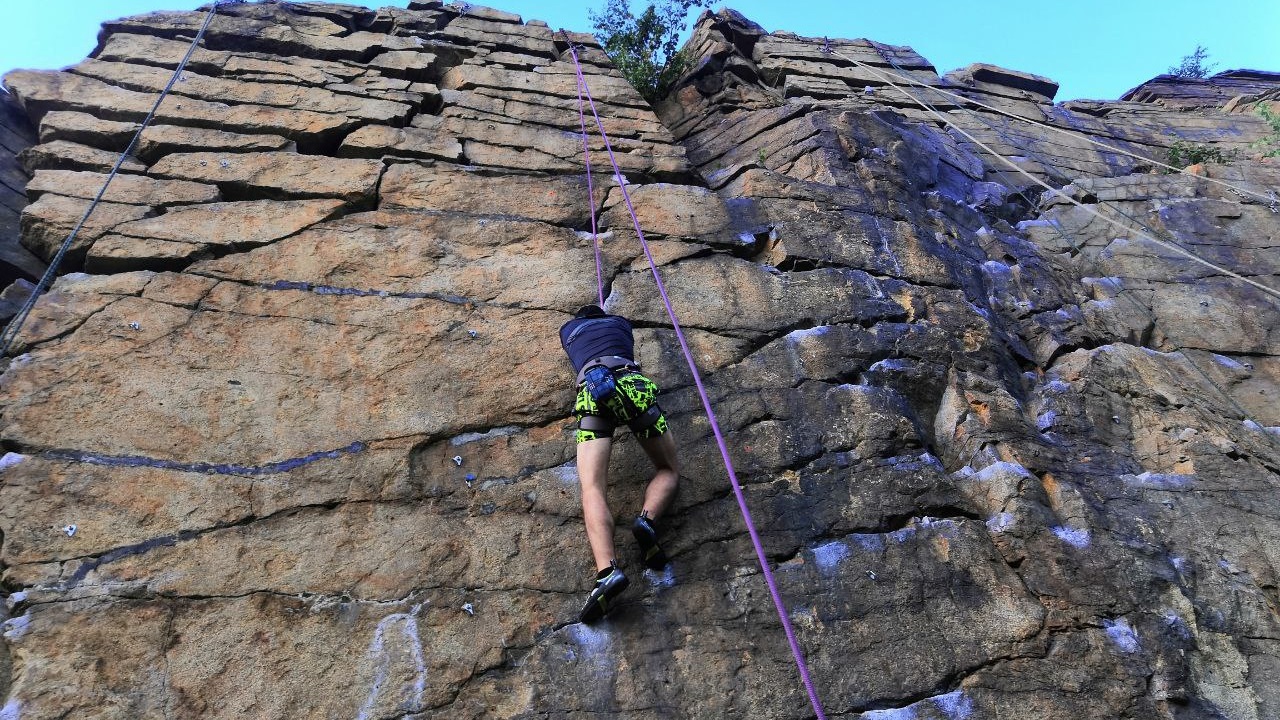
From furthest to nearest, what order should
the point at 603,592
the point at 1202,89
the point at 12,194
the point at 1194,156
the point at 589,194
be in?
1. the point at 1202,89
2. the point at 1194,156
3. the point at 589,194
4. the point at 12,194
5. the point at 603,592

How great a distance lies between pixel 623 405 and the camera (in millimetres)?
3488

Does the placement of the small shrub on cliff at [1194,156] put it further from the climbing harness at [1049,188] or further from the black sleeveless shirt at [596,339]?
the black sleeveless shirt at [596,339]

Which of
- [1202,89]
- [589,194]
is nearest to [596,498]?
[589,194]

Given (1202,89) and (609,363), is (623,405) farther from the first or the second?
(1202,89)

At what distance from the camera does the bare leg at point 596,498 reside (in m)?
3.22

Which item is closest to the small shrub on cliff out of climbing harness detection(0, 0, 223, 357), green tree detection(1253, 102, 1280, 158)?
green tree detection(1253, 102, 1280, 158)

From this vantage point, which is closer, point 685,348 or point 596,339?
point 596,339

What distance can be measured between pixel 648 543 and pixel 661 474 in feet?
1.17

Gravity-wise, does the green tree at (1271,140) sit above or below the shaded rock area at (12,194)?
above

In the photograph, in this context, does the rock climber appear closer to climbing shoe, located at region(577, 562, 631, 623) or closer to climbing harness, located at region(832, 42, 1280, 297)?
climbing shoe, located at region(577, 562, 631, 623)

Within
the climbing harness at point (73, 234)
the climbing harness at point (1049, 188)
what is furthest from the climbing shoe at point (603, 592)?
the climbing harness at point (1049, 188)

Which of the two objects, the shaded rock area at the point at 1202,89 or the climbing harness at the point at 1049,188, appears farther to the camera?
the shaded rock area at the point at 1202,89

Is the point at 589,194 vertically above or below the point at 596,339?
above

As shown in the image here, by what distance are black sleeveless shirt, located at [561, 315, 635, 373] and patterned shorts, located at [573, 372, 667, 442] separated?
19 cm
